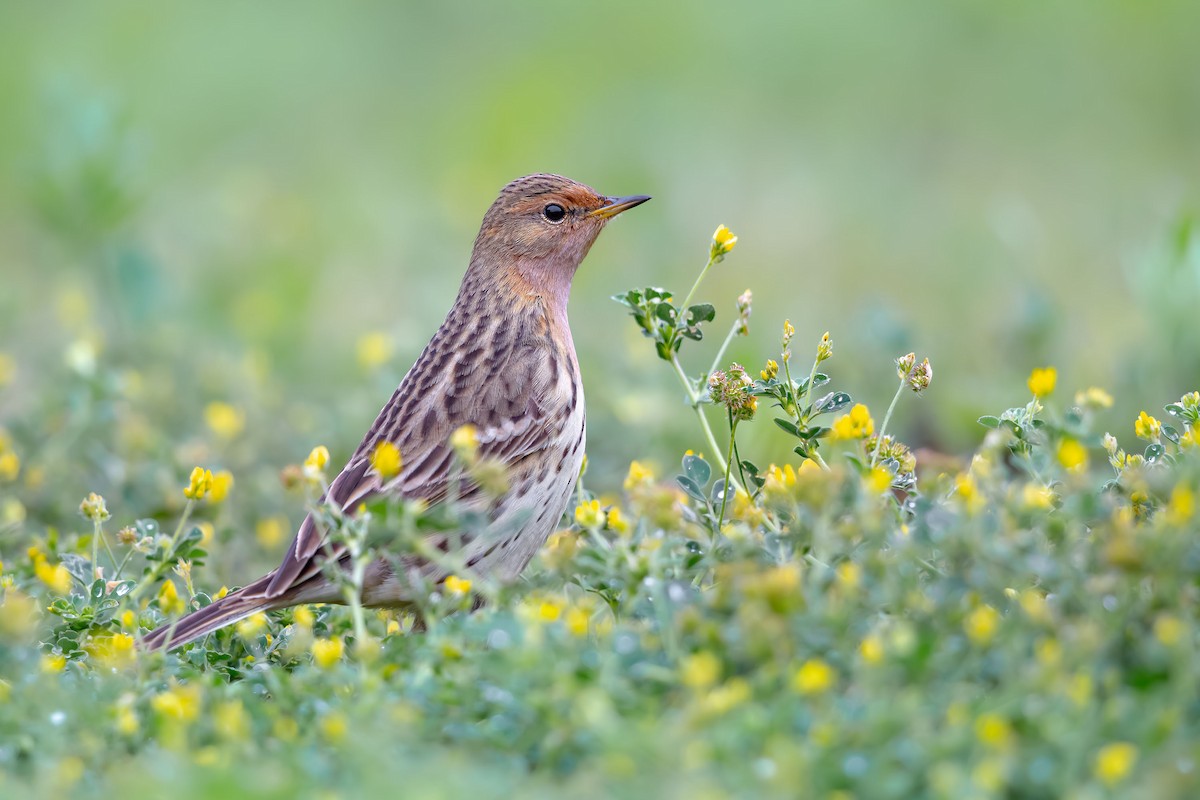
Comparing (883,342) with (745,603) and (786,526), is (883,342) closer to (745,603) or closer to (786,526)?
(786,526)

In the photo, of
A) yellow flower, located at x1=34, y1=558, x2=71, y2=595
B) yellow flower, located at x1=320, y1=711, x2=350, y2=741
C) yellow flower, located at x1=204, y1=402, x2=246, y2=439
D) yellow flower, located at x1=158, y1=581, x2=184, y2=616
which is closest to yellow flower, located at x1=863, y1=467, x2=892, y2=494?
yellow flower, located at x1=320, y1=711, x2=350, y2=741

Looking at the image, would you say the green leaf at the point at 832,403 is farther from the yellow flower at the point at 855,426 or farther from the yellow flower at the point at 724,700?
the yellow flower at the point at 724,700

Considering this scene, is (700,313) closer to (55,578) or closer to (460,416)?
(460,416)

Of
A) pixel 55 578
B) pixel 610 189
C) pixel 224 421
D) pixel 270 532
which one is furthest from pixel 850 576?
pixel 610 189

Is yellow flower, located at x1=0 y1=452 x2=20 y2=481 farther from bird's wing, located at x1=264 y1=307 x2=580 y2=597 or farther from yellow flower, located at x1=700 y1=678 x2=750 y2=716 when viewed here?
yellow flower, located at x1=700 y1=678 x2=750 y2=716

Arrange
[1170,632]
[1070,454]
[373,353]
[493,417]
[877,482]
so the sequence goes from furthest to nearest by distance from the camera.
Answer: [373,353] < [493,417] < [877,482] < [1070,454] < [1170,632]

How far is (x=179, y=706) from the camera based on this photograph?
3.69 m

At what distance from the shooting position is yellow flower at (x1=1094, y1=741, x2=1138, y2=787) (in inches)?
119

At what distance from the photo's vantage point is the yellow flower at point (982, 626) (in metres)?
3.45

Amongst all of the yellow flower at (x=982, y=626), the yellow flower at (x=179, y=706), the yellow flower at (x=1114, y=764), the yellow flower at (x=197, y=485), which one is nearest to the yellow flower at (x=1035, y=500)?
the yellow flower at (x=982, y=626)

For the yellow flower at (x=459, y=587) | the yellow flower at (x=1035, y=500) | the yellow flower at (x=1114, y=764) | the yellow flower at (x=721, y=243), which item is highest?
the yellow flower at (x=721, y=243)

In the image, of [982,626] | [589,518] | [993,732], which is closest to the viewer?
[993,732]

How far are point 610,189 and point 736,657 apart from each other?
307 inches

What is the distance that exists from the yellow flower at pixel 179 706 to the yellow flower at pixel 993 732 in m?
1.71
